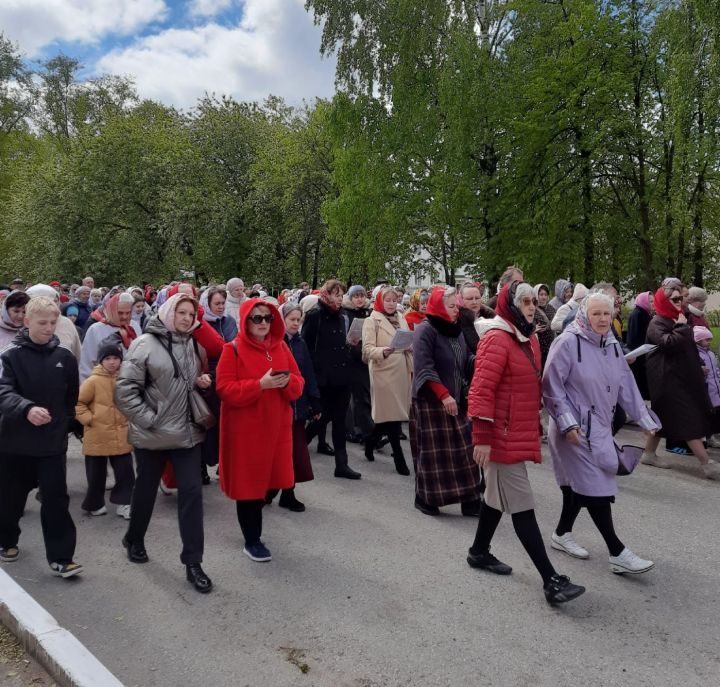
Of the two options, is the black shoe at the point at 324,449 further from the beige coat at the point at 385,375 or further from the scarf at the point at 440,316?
the scarf at the point at 440,316

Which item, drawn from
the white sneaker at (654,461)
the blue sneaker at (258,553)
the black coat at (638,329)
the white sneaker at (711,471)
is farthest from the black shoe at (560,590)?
the black coat at (638,329)

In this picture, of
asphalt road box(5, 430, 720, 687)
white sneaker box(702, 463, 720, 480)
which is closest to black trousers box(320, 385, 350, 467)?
asphalt road box(5, 430, 720, 687)

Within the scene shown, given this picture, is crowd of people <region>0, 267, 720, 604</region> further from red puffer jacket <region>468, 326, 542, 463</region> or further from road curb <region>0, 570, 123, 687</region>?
road curb <region>0, 570, 123, 687</region>

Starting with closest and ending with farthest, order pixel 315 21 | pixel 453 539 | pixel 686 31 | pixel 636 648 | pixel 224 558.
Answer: pixel 636 648 < pixel 224 558 < pixel 453 539 < pixel 686 31 < pixel 315 21

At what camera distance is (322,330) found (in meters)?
6.86

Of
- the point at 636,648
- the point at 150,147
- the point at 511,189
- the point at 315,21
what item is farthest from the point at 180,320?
the point at 150,147

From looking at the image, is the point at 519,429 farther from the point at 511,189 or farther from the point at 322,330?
→ the point at 511,189

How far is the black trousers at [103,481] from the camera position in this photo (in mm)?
5723

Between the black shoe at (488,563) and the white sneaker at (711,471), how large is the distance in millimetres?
3468

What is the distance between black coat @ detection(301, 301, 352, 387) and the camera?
6770 mm

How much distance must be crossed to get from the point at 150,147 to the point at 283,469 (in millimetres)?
31961

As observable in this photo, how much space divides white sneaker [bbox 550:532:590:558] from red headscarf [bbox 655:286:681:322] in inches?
124

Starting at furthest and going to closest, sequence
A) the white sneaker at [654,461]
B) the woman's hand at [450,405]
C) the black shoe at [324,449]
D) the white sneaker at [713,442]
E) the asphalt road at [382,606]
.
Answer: the white sneaker at [713,442]
the black shoe at [324,449]
the white sneaker at [654,461]
the woman's hand at [450,405]
the asphalt road at [382,606]

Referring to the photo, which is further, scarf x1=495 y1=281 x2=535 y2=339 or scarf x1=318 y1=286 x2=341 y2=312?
scarf x1=318 y1=286 x2=341 y2=312
